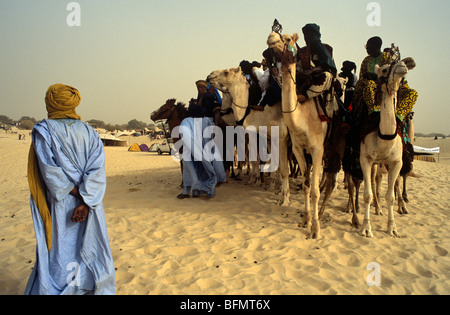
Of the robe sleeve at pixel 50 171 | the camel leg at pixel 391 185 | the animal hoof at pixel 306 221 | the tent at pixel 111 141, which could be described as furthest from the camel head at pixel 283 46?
the tent at pixel 111 141

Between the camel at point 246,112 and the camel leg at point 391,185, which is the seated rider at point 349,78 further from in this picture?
the camel leg at point 391,185

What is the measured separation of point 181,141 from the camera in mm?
7426

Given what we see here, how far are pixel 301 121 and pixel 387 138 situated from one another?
135 cm

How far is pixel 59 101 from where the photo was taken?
287 centimetres

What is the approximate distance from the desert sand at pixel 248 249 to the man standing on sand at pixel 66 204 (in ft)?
2.22

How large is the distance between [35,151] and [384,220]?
5.95 metres

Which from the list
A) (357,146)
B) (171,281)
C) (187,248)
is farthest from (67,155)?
(357,146)

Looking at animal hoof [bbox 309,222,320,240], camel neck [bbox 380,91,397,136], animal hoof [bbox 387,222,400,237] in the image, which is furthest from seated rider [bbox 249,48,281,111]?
animal hoof [bbox 387,222,400,237]

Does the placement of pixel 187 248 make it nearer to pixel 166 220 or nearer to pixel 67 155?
pixel 166 220

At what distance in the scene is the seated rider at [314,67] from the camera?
5.12 metres

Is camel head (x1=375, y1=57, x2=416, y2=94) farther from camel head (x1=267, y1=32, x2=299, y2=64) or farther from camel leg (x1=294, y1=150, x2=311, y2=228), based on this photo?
camel leg (x1=294, y1=150, x2=311, y2=228)

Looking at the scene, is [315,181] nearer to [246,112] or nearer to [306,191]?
[306,191]
